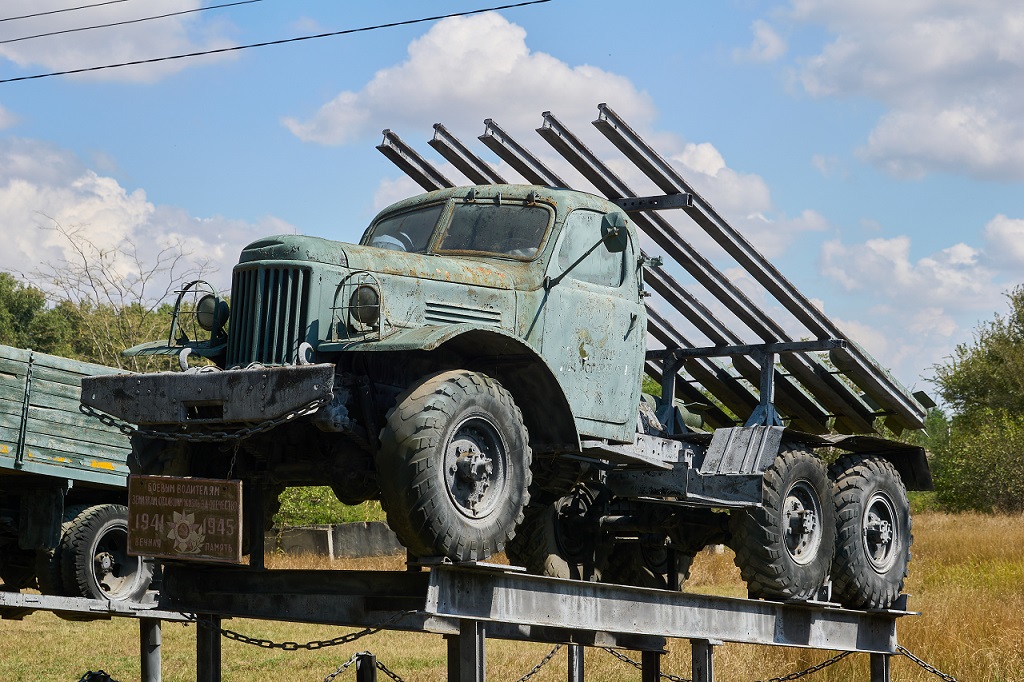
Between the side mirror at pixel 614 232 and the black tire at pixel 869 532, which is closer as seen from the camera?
the side mirror at pixel 614 232

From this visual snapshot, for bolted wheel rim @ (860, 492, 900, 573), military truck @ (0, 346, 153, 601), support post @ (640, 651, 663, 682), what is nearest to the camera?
bolted wheel rim @ (860, 492, 900, 573)

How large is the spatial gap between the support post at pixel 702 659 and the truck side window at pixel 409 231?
3151mm

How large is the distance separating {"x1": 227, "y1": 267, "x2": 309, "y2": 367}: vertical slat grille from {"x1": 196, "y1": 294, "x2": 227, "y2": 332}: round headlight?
42 centimetres

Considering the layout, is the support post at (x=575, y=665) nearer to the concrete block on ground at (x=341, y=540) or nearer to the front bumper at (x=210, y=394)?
the front bumper at (x=210, y=394)

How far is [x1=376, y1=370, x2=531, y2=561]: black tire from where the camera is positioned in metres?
5.86

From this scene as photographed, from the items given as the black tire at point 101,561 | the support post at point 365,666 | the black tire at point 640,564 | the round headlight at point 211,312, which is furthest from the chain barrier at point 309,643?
the black tire at point 101,561

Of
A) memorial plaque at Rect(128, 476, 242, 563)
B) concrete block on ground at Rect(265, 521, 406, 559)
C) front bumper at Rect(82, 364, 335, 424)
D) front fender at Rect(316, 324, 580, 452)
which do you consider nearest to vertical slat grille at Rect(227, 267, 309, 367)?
front fender at Rect(316, 324, 580, 452)

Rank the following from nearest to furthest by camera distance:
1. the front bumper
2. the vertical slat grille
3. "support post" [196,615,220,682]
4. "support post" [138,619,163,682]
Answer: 1. the front bumper
2. the vertical slat grille
3. "support post" [196,615,220,682]
4. "support post" [138,619,163,682]

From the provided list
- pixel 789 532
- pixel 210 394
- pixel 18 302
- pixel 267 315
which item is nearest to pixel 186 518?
pixel 210 394

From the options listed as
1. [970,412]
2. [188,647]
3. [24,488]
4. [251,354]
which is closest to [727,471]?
[251,354]

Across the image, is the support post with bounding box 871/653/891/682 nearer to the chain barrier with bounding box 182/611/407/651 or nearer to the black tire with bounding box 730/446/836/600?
the black tire with bounding box 730/446/836/600

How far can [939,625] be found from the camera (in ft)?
44.5

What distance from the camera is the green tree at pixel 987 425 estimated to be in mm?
29859

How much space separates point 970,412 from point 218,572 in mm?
31171
